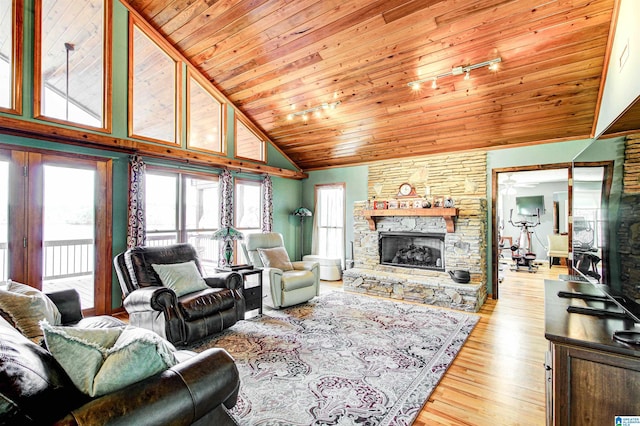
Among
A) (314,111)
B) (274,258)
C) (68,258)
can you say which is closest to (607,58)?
(314,111)

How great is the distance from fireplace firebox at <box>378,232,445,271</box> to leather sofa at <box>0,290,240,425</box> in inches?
182

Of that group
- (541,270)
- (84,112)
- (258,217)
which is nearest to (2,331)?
(84,112)

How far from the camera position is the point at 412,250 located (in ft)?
18.5

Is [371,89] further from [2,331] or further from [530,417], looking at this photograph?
[2,331]

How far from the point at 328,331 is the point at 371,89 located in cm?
344

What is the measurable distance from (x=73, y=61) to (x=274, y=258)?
149 inches

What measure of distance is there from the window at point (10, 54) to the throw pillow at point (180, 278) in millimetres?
2519

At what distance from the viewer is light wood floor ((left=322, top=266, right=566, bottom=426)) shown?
2.08 m

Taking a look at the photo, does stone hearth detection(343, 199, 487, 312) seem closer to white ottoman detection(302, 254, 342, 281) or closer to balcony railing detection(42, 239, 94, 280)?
white ottoman detection(302, 254, 342, 281)

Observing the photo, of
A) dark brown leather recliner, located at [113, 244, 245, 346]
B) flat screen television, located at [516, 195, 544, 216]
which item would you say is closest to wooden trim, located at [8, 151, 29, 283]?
dark brown leather recliner, located at [113, 244, 245, 346]

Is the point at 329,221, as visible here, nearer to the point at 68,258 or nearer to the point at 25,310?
the point at 68,258

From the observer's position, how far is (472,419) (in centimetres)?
204

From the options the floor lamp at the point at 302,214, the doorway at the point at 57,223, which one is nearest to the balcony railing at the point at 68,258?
the doorway at the point at 57,223

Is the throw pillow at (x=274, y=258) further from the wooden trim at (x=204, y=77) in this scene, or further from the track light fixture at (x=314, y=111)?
the wooden trim at (x=204, y=77)
